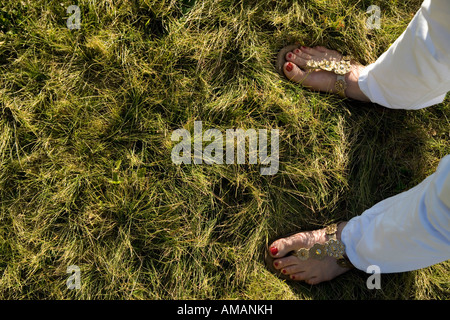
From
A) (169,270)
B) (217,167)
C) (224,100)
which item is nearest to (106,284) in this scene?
Answer: (169,270)

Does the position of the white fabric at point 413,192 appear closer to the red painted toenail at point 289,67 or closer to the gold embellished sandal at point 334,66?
the gold embellished sandal at point 334,66

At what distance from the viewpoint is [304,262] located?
199 cm

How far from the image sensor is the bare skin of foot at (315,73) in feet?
6.75

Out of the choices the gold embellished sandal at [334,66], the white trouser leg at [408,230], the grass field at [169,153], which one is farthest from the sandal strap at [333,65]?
the white trouser leg at [408,230]

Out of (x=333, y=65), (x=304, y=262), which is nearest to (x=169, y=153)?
(x=304, y=262)

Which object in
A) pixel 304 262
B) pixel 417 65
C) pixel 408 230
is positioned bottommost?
pixel 304 262

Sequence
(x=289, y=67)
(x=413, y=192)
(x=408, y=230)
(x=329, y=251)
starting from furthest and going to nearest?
(x=289, y=67)
(x=329, y=251)
(x=413, y=192)
(x=408, y=230)

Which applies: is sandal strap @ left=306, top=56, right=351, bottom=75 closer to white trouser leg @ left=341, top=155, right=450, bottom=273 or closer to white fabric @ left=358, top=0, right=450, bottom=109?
white fabric @ left=358, top=0, right=450, bottom=109

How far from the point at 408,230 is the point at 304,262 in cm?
73

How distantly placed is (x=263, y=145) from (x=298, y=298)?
85cm

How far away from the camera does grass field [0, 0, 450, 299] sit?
1.92 metres

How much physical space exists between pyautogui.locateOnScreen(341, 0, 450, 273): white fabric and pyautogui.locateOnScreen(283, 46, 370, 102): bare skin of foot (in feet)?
0.61

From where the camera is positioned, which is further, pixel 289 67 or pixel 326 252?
pixel 289 67

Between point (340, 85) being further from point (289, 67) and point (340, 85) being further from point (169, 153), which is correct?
point (169, 153)
